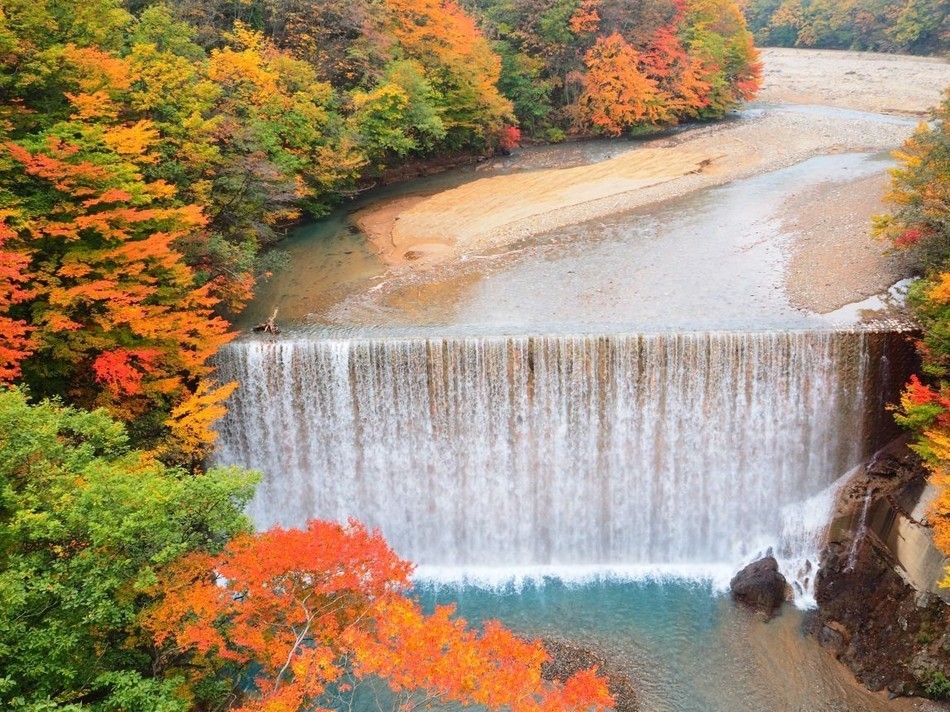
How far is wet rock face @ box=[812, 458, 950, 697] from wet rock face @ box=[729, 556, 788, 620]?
74 centimetres

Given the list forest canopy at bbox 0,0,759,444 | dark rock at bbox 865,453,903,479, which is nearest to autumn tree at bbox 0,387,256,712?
forest canopy at bbox 0,0,759,444

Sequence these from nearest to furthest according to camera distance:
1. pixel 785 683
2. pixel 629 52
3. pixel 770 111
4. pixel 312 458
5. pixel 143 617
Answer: pixel 143 617
pixel 785 683
pixel 312 458
pixel 629 52
pixel 770 111

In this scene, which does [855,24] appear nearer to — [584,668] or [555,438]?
[555,438]

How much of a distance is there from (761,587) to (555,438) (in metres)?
4.83

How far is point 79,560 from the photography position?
7633 mm

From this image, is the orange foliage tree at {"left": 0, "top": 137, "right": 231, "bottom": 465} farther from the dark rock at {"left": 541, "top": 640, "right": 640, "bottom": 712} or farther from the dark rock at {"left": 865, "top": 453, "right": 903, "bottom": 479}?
the dark rock at {"left": 865, "top": 453, "right": 903, "bottom": 479}

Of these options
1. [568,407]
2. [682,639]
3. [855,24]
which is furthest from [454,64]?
[855,24]

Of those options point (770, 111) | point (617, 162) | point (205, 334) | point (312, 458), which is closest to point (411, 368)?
point (312, 458)

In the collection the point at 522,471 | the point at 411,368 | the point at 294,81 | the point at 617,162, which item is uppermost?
the point at 294,81

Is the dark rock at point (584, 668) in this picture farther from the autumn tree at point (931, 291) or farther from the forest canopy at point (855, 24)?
the forest canopy at point (855, 24)

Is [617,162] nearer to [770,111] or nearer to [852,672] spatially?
[770,111]

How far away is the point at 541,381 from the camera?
14422 millimetres

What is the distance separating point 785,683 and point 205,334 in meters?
12.2

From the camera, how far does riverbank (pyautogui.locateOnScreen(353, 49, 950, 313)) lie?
18406mm
